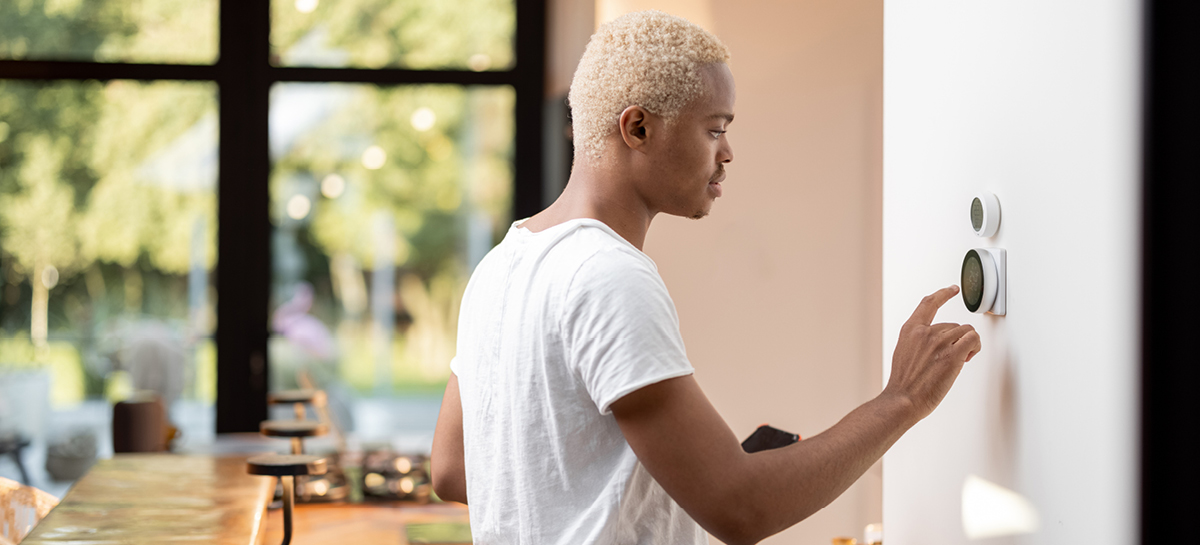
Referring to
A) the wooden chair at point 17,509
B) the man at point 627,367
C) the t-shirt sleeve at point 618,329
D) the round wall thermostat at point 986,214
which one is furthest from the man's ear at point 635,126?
the wooden chair at point 17,509

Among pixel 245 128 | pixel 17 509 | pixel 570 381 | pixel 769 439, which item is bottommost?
pixel 17 509

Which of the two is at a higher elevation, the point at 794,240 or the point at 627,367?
the point at 794,240

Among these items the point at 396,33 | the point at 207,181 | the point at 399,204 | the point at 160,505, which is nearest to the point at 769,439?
the point at 160,505

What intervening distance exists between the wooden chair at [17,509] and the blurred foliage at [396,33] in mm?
2108

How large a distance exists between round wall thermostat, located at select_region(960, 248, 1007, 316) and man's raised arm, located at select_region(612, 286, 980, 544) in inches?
7.5

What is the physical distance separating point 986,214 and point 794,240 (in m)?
1.40

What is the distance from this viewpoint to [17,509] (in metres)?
2.11

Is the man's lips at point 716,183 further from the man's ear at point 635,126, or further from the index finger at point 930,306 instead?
the index finger at point 930,306

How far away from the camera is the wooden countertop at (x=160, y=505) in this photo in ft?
5.77

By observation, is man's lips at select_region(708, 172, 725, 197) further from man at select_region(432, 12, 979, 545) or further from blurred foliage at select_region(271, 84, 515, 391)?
blurred foliage at select_region(271, 84, 515, 391)

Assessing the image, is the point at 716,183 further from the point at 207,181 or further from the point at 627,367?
the point at 207,181

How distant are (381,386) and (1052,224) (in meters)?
3.37

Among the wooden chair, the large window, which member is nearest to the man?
the wooden chair

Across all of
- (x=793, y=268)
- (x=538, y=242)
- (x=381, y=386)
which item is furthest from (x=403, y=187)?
(x=538, y=242)
